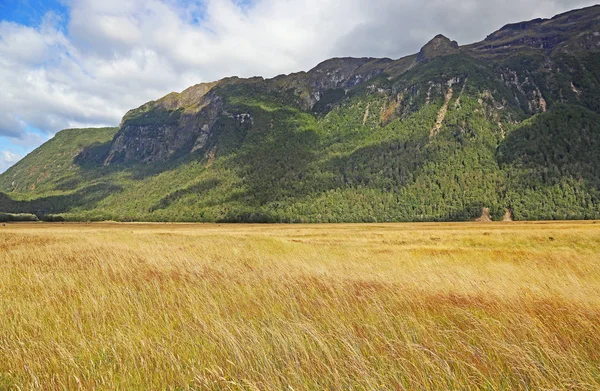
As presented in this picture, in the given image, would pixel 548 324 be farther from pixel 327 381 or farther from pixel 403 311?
pixel 327 381

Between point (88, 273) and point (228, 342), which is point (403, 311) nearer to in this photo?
point (228, 342)

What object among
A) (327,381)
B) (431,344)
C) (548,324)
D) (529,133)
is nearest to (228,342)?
(327,381)

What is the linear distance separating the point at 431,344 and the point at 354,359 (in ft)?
4.58

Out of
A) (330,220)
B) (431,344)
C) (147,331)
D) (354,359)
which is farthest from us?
(330,220)

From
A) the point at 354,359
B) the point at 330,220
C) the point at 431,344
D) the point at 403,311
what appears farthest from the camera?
the point at 330,220

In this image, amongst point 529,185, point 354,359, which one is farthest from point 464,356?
point 529,185

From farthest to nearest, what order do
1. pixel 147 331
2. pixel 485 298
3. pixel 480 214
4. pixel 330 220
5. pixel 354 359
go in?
pixel 330 220 → pixel 480 214 → pixel 485 298 → pixel 147 331 → pixel 354 359

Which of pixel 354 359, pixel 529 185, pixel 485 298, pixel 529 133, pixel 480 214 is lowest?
pixel 480 214

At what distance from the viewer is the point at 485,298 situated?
7430 millimetres

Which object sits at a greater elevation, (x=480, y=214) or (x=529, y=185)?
(x=529, y=185)

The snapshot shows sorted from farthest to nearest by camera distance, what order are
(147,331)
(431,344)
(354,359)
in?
1. (147,331)
2. (431,344)
3. (354,359)

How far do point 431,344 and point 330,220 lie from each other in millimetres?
169809

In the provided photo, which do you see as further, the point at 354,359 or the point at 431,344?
the point at 431,344

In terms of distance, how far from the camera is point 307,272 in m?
9.88
